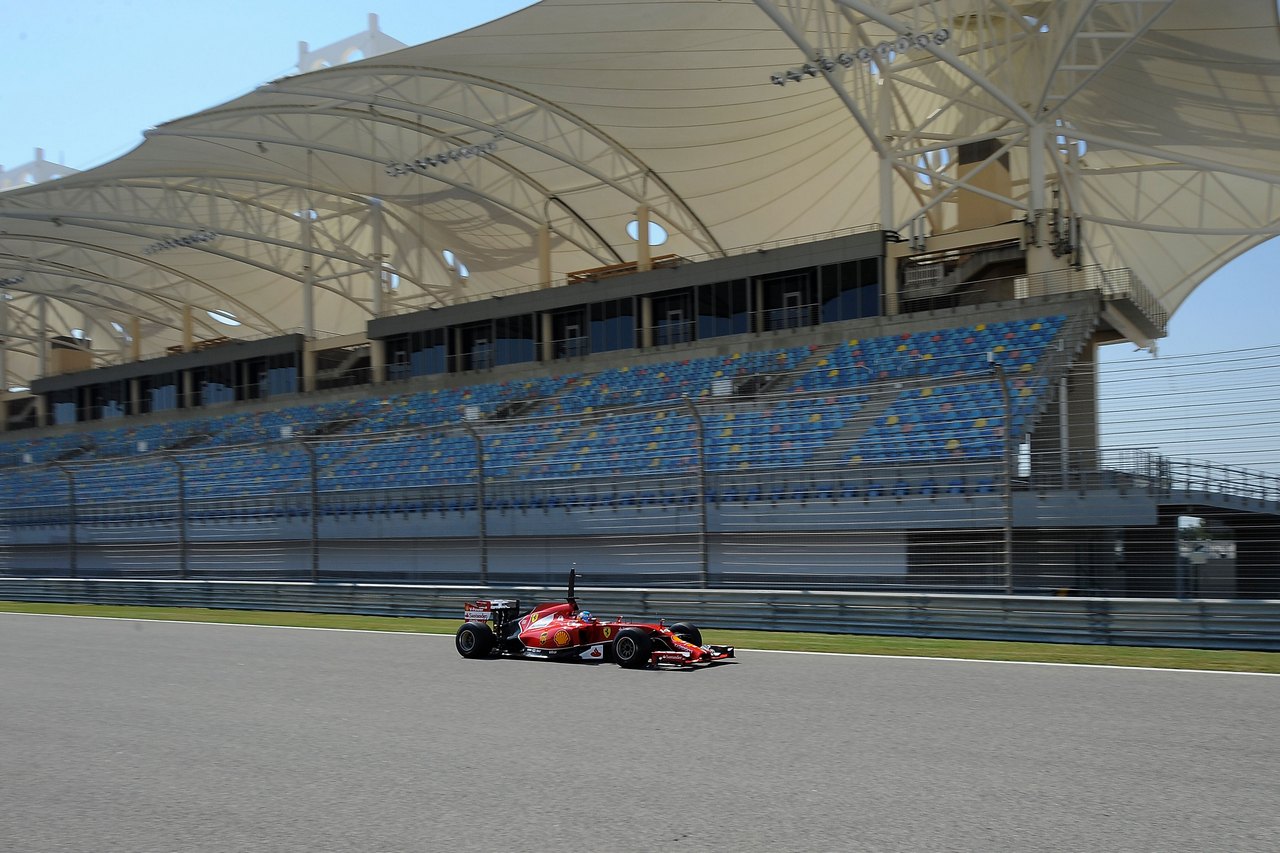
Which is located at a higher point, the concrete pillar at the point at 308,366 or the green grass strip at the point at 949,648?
the concrete pillar at the point at 308,366

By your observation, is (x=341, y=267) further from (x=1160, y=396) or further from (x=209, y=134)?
(x=1160, y=396)

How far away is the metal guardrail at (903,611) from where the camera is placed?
10.9 m

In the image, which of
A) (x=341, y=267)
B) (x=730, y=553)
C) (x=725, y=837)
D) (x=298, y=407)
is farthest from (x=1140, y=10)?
(x=341, y=267)

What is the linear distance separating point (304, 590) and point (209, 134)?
23.2 meters

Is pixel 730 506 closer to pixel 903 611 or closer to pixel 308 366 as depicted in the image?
pixel 903 611

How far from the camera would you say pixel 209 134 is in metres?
36.8

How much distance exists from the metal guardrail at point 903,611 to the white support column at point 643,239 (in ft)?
74.7

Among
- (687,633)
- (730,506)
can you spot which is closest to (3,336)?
(730,506)

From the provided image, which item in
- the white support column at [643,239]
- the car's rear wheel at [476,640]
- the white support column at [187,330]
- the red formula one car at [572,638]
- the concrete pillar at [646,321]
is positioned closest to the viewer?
the red formula one car at [572,638]

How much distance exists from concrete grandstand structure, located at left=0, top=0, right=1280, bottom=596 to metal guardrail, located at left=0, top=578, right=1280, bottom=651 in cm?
97

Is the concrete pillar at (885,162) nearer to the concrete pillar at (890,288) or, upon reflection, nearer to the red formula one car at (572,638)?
the concrete pillar at (890,288)

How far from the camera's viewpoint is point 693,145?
126 ft

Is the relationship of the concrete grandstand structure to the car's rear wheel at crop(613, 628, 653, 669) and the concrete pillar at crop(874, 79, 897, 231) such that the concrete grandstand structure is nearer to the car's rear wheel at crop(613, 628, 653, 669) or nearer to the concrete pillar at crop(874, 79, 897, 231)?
→ the concrete pillar at crop(874, 79, 897, 231)

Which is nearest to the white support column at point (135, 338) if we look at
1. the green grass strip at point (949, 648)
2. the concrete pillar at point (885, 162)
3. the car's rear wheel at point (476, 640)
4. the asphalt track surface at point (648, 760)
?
the concrete pillar at point (885, 162)
